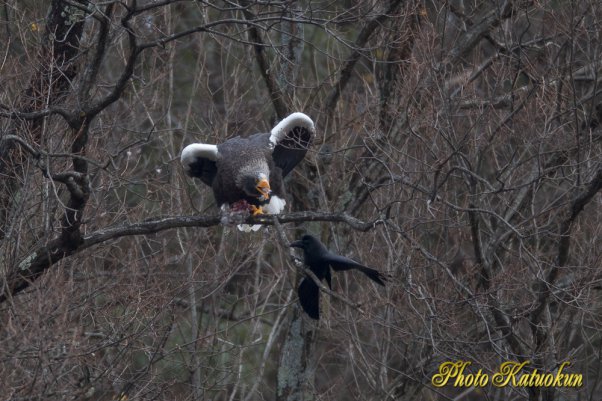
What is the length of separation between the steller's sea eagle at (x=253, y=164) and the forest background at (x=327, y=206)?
0.89 ft

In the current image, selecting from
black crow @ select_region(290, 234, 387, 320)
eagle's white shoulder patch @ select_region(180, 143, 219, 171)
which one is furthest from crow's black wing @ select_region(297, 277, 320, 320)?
eagle's white shoulder patch @ select_region(180, 143, 219, 171)

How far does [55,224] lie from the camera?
7.02 metres

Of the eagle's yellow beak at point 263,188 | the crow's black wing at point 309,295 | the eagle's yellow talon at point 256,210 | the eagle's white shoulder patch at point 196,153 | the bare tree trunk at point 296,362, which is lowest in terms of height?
the bare tree trunk at point 296,362

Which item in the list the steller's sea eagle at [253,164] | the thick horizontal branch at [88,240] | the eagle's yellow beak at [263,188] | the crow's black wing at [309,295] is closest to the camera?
the thick horizontal branch at [88,240]

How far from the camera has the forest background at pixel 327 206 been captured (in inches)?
223

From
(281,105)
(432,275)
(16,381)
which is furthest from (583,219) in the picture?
(16,381)

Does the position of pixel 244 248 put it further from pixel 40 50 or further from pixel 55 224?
pixel 40 50

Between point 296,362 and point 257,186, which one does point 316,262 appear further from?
point 296,362

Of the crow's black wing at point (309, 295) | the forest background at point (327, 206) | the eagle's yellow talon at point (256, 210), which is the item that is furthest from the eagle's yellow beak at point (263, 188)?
the crow's black wing at point (309, 295)

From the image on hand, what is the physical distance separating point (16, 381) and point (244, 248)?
159 inches

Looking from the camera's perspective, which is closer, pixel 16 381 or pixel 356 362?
pixel 16 381

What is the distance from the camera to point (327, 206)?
8609 millimetres

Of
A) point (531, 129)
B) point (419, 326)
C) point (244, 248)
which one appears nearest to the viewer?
point (531, 129)

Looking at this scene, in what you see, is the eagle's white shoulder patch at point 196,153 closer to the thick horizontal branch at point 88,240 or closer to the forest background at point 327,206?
the forest background at point 327,206
